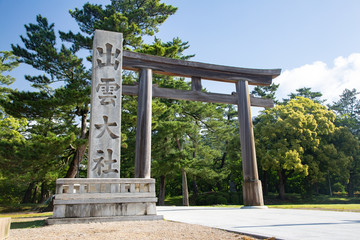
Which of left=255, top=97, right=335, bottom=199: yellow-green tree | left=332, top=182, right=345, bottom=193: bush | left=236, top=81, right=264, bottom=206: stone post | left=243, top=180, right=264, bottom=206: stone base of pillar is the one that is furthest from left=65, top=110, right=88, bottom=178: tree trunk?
left=332, top=182, right=345, bottom=193: bush

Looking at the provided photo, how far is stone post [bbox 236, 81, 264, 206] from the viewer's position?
884cm

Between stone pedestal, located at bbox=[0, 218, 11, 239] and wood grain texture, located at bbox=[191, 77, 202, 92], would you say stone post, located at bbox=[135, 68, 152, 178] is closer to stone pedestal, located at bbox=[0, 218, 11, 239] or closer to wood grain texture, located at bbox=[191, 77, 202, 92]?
wood grain texture, located at bbox=[191, 77, 202, 92]

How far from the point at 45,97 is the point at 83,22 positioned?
5.30 metres

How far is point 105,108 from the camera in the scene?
6844 mm

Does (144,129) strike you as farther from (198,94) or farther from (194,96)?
(198,94)

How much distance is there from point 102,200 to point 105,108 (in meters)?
2.46

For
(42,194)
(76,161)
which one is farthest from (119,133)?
(42,194)

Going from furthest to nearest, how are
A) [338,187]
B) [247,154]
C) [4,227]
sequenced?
1. [338,187]
2. [247,154]
3. [4,227]

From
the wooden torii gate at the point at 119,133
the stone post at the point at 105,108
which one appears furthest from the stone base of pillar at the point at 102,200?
the stone post at the point at 105,108

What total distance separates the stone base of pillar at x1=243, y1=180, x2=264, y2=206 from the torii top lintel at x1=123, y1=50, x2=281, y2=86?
3903 mm

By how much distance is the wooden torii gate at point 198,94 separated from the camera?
8195 millimetres

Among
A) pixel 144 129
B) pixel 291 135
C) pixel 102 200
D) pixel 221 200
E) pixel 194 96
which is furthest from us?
pixel 291 135

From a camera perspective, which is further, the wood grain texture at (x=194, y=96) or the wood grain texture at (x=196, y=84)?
the wood grain texture at (x=196, y=84)

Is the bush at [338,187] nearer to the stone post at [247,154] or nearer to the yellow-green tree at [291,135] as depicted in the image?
the yellow-green tree at [291,135]
